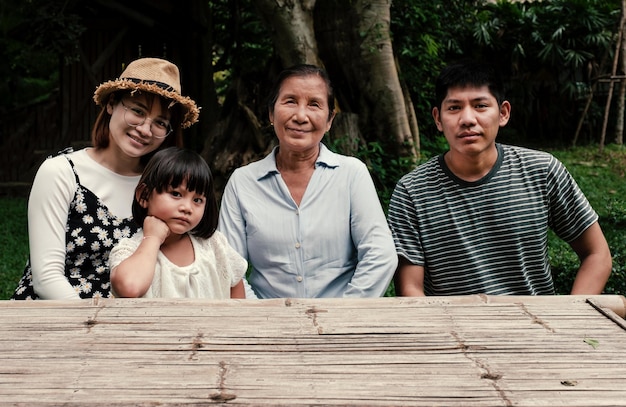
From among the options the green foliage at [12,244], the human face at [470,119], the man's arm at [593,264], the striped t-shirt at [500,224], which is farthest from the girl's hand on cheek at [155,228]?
the green foliage at [12,244]

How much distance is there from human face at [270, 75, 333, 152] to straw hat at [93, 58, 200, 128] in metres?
0.35

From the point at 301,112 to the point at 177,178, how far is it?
0.64m

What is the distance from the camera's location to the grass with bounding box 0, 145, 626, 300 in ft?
14.8

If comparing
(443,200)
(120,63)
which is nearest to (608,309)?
(443,200)

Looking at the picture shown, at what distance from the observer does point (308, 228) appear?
110 inches

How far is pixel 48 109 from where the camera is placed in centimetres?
1166

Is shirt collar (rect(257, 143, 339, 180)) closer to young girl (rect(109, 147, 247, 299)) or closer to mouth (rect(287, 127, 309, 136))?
mouth (rect(287, 127, 309, 136))

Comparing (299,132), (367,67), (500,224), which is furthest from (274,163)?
(367,67)

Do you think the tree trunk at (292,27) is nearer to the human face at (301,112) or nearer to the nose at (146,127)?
the human face at (301,112)

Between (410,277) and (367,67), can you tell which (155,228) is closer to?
(410,277)

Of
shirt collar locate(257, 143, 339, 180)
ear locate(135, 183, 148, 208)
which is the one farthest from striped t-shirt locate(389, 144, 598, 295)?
ear locate(135, 183, 148, 208)

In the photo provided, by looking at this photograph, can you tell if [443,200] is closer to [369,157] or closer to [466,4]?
[369,157]

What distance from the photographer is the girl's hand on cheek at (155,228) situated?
2340mm

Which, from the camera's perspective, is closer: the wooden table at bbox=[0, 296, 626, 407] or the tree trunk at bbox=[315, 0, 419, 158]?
the wooden table at bbox=[0, 296, 626, 407]
